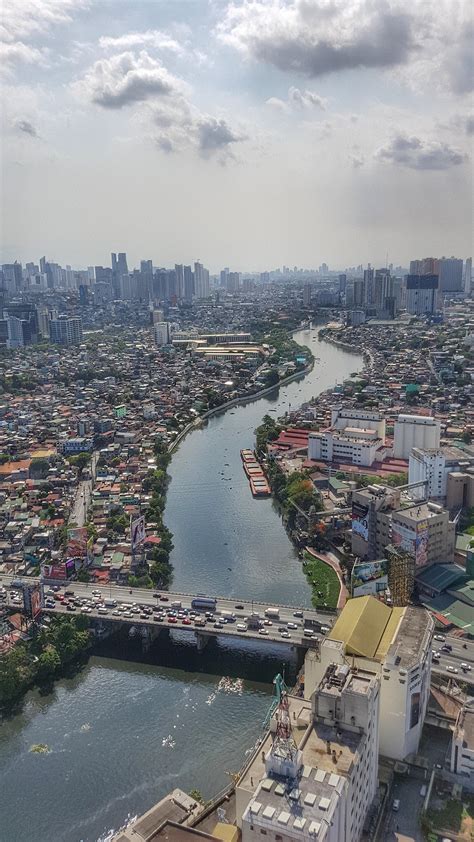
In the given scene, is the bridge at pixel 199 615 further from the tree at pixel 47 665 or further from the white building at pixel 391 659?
the white building at pixel 391 659

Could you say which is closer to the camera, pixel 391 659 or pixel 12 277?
pixel 391 659

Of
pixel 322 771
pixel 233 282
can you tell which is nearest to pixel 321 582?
pixel 322 771

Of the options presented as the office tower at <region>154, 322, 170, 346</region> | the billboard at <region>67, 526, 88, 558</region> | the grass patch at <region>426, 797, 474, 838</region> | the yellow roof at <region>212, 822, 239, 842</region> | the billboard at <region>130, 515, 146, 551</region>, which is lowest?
the grass patch at <region>426, 797, 474, 838</region>

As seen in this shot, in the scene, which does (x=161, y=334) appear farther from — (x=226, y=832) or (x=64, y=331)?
(x=226, y=832)

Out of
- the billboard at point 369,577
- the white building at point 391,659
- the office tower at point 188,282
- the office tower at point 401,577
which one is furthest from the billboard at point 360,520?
the office tower at point 188,282

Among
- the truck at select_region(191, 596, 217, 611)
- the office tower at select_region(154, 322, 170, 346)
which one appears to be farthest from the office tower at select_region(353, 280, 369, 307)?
the truck at select_region(191, 596, 217, 611)

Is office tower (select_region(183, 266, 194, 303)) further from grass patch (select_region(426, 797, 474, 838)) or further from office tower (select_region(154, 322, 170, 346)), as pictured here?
grass patch (select_region(426, 797, 474, 838))

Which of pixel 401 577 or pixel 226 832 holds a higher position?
pixel 401 577

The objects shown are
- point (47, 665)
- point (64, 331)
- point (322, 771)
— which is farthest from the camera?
point (64, 331)
